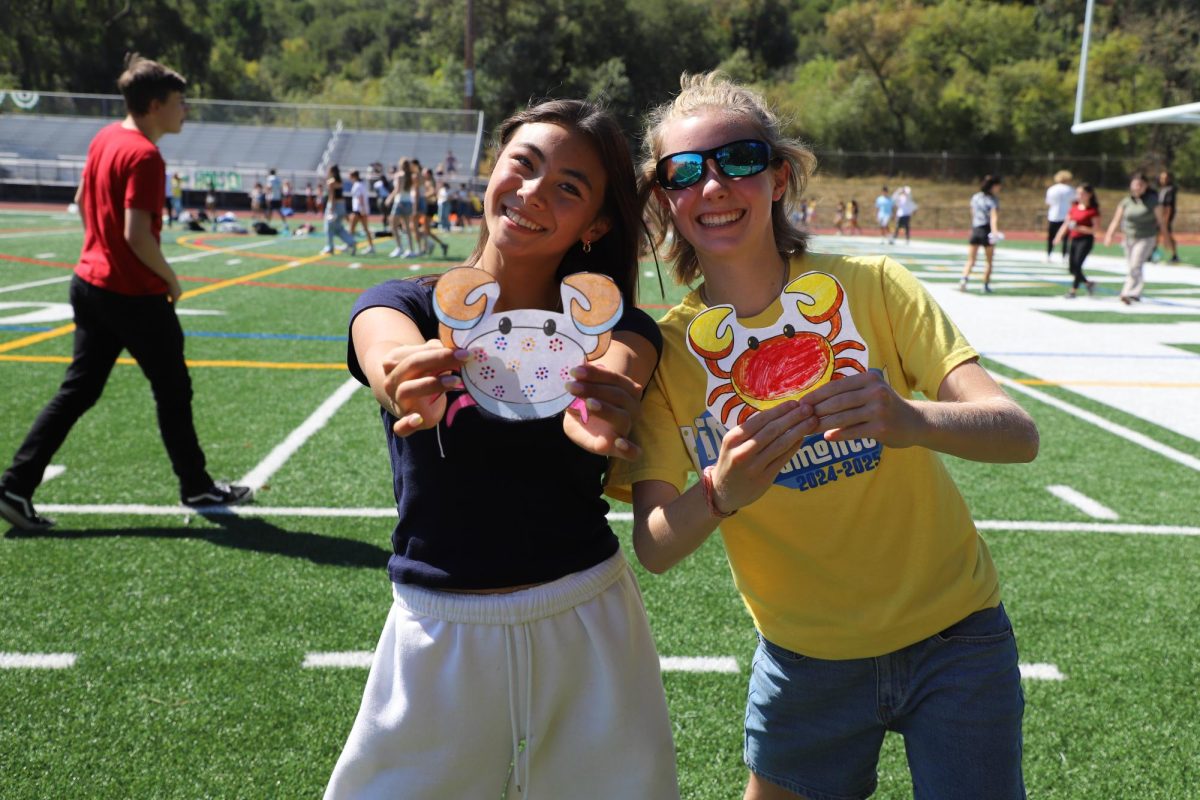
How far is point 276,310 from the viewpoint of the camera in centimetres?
1158

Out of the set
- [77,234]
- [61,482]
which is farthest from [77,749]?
[77,234]

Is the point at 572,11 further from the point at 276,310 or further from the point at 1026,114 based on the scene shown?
the point at 276,310

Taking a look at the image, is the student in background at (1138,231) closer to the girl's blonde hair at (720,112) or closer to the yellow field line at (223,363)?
the yellow field line at (223,363)

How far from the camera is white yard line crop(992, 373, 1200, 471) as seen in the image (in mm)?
5951

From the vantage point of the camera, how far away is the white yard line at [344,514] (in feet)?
15.4

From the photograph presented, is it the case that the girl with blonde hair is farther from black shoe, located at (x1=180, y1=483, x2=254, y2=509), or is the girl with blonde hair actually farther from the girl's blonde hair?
black shoe, located at (x1=180, y1=483, x2=254, y2=509)

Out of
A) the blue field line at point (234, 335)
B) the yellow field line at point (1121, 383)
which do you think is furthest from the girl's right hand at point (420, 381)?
the blue field line at point (234, 335)

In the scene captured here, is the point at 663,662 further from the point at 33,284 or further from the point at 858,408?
the point at 33,284

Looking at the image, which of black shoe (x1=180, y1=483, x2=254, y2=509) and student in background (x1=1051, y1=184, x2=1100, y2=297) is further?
student in background (x1=1051, y1=184, x2=1100, y2=297)

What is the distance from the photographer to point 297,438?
610cm

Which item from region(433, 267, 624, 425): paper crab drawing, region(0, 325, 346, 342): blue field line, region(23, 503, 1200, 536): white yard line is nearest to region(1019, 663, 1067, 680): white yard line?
region(23, 503, 1200, 536): white yard line

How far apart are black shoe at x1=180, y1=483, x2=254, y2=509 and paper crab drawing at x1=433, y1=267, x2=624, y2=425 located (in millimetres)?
→ 3749

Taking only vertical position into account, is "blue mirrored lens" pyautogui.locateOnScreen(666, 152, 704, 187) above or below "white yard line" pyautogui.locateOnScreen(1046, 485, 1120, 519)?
above

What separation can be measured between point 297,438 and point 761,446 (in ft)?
17.0
